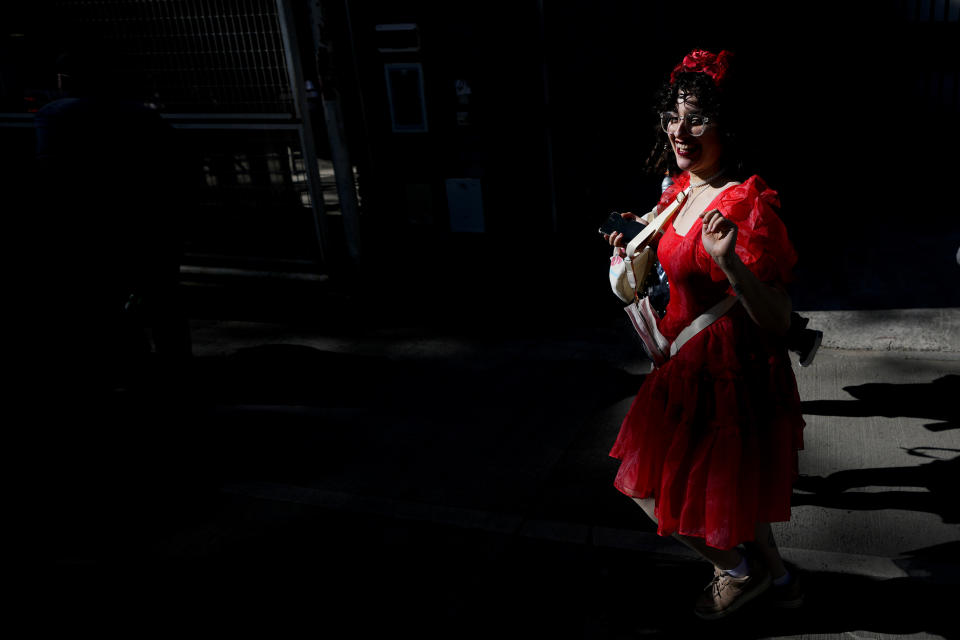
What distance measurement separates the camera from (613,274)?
9.11ft

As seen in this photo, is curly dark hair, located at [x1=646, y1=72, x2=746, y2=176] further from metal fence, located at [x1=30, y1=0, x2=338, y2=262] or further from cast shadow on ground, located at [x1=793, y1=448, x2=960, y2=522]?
metal fence, located at [x1=30, y1=0, x2=338, y2=262]

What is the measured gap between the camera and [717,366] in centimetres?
243

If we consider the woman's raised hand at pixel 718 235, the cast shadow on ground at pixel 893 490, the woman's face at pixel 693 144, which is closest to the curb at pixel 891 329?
the cast shadow on ground at pixel 893 490

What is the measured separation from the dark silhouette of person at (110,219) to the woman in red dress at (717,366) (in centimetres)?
325

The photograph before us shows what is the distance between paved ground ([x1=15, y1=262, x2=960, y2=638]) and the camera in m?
2.88

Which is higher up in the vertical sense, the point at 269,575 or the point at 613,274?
the point at 613,274

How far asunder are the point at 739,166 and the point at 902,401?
233 cm

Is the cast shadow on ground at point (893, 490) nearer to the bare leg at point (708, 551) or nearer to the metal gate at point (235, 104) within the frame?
the bare leg at point (708, 551)

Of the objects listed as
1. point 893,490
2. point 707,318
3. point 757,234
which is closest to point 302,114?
point 707,318

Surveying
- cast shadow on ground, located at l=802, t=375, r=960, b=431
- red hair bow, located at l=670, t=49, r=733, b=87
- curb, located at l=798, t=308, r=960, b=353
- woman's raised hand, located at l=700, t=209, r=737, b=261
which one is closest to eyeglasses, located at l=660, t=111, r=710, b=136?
red hair bow, located at l=670, t=49, r=733, b=87

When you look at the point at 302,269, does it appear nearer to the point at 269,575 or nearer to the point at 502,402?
the point at 502,402

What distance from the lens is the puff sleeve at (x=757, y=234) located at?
2246 mm

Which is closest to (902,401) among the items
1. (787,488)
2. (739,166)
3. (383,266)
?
(787,488)

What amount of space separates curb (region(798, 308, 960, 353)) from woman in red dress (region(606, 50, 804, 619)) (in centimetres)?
243
